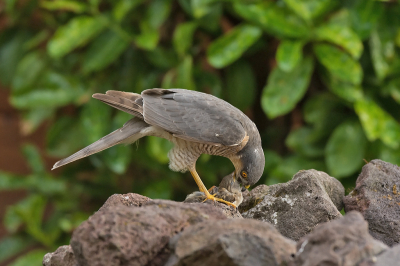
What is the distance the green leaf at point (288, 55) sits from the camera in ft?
13.9

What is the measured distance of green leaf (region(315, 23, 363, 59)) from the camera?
4191 mm

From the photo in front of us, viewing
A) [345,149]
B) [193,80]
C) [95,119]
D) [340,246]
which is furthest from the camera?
[193,80]

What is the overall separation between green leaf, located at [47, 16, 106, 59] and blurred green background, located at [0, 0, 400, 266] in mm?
12

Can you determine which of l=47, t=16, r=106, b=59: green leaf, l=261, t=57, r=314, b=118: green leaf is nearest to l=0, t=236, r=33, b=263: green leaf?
l=47, t=16, r=106, b=59: green leaf

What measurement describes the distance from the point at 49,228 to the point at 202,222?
4.05 metres

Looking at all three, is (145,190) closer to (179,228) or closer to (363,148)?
(363,148)

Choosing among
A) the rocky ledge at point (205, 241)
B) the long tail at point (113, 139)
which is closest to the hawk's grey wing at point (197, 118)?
the long tail at point (113, 139)

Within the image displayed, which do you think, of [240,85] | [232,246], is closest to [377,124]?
[240,85]

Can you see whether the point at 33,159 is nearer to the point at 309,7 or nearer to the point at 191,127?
the point at 191,127

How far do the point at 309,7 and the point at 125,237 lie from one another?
3492 millimetres

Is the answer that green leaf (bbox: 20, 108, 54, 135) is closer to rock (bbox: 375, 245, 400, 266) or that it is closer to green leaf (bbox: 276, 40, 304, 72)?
green leaf (bbox: 276, 40, 304, 72)

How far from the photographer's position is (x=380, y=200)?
2.47 m

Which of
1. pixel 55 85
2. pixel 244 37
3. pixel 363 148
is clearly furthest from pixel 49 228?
pixel 363 148

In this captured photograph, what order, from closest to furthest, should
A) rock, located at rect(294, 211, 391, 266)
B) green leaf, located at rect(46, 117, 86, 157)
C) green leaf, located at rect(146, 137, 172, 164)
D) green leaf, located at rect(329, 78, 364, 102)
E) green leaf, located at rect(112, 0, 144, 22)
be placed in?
rock, located at rect(294, 211, 391, 266), green leaf, located at rect(329, 78, 364, 102), green leaf, located at rect(146, 137, 172, 164), green leaf, located at rect(112, 0, 144, 22), green leaf, located at rect(46, 117, 86, 157)
